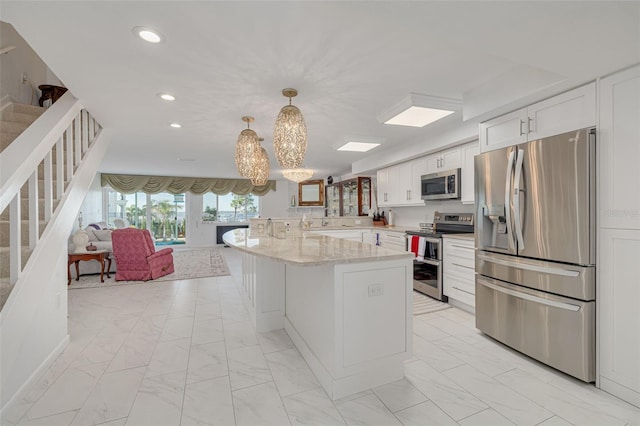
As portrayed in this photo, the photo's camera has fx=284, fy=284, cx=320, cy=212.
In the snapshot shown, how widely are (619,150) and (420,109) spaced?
1.48m

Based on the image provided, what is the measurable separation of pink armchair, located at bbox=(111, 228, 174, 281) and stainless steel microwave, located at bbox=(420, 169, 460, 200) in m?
4.68

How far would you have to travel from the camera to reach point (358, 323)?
6.16 ft

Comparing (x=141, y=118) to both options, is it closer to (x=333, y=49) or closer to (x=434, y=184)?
(x=333, y=49)

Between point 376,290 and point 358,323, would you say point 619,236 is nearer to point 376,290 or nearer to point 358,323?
point 376,290

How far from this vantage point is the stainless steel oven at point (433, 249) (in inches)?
146

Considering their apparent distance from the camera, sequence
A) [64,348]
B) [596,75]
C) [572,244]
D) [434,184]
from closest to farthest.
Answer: [596,75], [572,244], [64,348], [434,184]

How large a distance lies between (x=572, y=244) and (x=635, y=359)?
73 cm

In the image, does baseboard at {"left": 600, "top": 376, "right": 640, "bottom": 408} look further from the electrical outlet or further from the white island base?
the electrical outlet

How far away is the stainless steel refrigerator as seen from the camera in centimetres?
191

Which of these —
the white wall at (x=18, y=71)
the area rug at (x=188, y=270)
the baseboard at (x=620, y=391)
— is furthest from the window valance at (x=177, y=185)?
the baseboard at (x=620, y=391)

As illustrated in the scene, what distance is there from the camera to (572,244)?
6.43 ft

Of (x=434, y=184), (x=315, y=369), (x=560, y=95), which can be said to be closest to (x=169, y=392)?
(x=315, y=369)

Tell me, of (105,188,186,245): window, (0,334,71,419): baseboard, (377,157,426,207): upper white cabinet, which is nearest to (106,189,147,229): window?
(105,188,186,245): window

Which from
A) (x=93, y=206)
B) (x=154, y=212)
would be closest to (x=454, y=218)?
(x=93, y=206)
